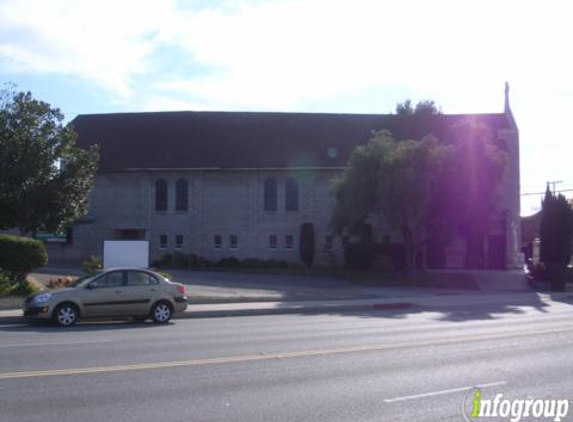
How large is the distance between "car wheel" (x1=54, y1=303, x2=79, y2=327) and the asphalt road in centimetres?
33

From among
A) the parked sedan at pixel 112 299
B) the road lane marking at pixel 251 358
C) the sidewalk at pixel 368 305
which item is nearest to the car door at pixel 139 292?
the parked sedan at pixel 112 299

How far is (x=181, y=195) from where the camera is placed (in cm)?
4988

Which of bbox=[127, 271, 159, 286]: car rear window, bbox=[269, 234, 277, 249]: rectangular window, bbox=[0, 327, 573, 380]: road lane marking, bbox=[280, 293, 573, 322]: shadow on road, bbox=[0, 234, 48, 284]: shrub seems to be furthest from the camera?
bbox=[269, 234, 277, 249]: rectangular window

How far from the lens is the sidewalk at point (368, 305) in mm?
20719

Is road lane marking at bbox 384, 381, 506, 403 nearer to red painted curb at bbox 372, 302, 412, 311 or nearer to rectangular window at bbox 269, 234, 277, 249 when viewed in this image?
red painted curb at bbox 372, 302, 412, 311

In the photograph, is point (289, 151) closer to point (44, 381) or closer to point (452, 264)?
point (452, 264)

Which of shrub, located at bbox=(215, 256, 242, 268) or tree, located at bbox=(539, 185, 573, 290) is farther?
shrub, located at bbox=(215, 256, 242, 268)

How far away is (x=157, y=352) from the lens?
1201cm

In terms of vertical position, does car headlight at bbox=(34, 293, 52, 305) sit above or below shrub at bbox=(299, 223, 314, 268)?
below

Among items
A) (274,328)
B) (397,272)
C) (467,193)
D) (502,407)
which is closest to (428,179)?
(467,193)

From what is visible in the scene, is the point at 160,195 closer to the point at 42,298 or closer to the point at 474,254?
the point at 474,254

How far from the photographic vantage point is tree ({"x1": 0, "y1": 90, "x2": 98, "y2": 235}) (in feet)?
87.7

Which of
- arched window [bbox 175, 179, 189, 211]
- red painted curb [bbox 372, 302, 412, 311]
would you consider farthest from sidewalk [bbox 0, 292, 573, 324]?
arched window [bbox 175, 179, 189, 211]

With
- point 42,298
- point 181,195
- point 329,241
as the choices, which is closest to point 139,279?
point 42,298
